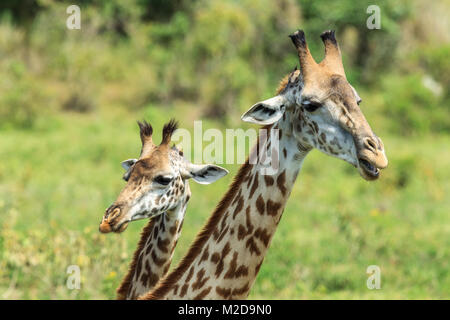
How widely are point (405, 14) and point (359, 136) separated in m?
18.6

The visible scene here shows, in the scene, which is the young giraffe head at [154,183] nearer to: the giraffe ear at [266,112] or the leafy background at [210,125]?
the giraffe ear at [266,112]

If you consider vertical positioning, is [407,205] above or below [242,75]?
below

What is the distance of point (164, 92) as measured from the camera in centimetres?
1883

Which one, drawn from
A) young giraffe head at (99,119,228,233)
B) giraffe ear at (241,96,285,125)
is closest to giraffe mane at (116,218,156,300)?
young giraffe head at (99,119,228,233)

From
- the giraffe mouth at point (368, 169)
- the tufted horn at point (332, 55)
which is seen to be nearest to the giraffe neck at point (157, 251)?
the tufted horn at point (332, 55)

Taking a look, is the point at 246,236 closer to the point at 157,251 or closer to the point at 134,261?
the point at 157,251

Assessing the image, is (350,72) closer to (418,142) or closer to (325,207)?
(418,142)

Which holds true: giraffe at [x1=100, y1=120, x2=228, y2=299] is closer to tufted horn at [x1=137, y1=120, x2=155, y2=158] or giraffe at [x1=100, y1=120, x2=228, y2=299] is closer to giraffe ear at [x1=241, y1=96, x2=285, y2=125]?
tufted horn at [x1=137, y1=120, x2=155, y2=158]

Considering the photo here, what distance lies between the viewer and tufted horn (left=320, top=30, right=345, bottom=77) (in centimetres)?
395

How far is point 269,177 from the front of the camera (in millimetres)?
4012

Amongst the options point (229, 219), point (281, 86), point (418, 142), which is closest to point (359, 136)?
point (281, 86)

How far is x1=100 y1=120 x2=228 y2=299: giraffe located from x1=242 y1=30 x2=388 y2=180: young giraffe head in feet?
2.68

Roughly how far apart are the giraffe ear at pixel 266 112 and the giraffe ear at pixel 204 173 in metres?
0.80

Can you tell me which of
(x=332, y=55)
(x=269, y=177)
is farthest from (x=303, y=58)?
(x=269, y=177)
